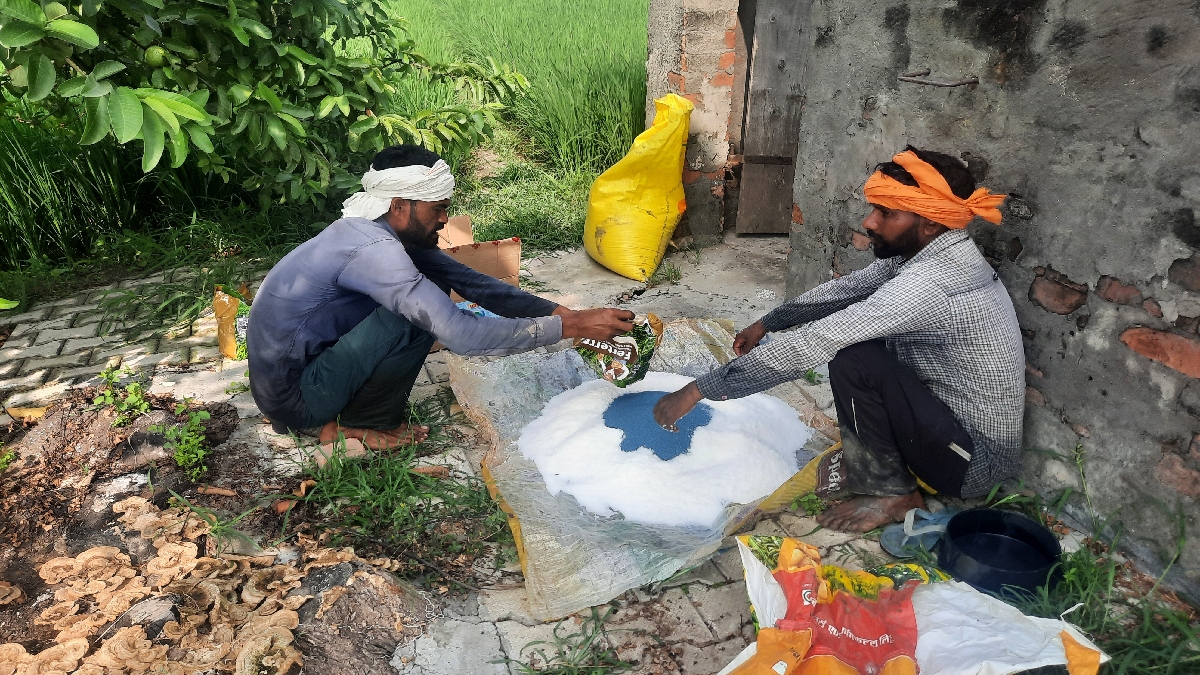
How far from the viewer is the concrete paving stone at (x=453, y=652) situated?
6.31ft

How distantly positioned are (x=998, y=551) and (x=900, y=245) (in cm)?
91

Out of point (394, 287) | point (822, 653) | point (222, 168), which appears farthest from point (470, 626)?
point (222, 168)

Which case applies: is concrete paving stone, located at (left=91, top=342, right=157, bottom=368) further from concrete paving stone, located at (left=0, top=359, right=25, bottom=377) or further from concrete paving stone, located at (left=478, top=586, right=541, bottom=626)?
concrete paving stone, located at (left=478, top=586, right=541, bottom=626)

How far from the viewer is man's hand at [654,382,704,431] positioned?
233cm

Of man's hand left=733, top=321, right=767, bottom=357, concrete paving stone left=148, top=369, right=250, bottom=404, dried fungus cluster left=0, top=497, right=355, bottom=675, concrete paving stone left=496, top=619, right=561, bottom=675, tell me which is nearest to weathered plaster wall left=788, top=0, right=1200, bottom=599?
man's hand left=733, top=321, right=767, bottom=357

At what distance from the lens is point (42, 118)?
15.0 ft

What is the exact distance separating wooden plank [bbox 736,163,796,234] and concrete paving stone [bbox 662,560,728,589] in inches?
121

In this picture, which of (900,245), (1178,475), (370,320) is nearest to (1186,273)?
(1178,475)

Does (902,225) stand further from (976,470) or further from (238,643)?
(238,643)

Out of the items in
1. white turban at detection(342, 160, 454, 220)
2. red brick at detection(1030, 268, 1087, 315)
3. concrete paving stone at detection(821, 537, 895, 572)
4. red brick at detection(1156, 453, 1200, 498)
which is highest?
white turban at detection(342, 160, 454, 220)

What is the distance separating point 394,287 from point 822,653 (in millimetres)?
1615

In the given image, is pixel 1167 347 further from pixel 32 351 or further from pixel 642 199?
pixel 32 351

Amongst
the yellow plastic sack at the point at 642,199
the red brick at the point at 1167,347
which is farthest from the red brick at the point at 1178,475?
the yellow plastic sack at the point at 642,199

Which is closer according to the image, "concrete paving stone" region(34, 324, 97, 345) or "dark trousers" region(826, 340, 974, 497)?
"dark trousers" region(826, 340, 974, 497)
